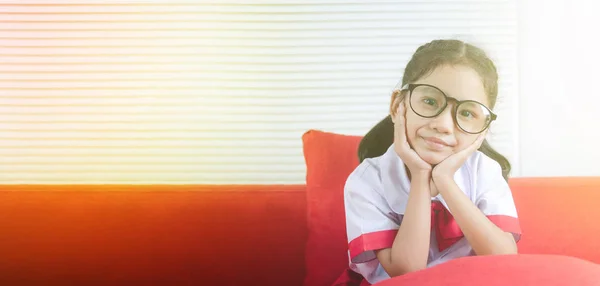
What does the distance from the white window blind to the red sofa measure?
36 centimetres

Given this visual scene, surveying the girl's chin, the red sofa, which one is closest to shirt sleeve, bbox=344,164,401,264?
the girl's chin

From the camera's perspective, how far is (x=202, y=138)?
1764 millimetres

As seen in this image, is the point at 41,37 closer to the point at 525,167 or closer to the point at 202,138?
the point at 202,138

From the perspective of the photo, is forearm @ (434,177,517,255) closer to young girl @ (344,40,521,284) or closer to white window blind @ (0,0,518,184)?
young girl @ (344,40,521,284)

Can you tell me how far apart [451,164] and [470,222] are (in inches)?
3.3

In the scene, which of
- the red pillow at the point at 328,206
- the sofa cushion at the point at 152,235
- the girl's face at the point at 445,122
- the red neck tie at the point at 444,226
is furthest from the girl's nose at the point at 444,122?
the sofa cushion at the point at 152,235

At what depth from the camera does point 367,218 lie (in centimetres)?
100

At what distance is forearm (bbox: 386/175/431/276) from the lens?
0.93 metres

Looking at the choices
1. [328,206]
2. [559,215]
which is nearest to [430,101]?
[328,206]

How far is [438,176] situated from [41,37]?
1246 millimetres

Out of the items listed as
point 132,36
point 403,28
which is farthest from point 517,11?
point 132,36

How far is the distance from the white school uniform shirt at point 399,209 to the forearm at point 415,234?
0.03m

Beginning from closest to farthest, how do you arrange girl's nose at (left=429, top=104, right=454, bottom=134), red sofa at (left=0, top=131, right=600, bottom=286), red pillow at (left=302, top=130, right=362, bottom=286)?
girl's nose at (left=429, top=104, right=454, bottom=134), red pillow at (left=302, top=130, right=362, bottom=286), red sofa at (left=0, top=131, right=600, bottom=286)

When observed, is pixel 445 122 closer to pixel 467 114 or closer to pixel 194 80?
pixel 467 114
